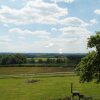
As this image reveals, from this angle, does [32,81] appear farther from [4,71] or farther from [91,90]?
[4,71]

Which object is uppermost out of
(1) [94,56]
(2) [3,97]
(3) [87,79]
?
(1) [94,56]

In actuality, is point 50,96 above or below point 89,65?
below

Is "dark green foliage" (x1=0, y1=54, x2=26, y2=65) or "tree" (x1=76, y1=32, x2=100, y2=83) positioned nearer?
"tree" (x1=76, y1=32, x2=100, y2=83)

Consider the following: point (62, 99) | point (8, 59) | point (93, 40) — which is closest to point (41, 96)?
point (62, 99)

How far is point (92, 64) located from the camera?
129ft

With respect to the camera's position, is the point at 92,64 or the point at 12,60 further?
the point at 12,60

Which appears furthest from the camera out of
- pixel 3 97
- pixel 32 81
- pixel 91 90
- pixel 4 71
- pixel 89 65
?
pixel 4 71

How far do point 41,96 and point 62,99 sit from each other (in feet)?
15.2

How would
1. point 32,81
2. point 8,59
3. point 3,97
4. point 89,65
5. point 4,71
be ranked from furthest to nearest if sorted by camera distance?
point 8,59, point 4,71, point 32,81, point 3,97, point 89,65

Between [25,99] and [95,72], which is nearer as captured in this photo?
[95,72]

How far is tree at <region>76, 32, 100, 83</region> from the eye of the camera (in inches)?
1553

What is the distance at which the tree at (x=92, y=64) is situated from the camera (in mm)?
39438

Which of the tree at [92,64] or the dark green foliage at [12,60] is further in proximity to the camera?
the dark green foliage at [12,60]

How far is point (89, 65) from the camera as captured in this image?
39.5 metres
